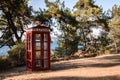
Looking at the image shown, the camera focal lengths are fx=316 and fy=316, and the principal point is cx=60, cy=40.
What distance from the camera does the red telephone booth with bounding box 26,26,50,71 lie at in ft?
46.9

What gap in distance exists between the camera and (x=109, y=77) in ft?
38.2

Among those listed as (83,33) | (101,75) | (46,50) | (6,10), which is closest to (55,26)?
(83,33)

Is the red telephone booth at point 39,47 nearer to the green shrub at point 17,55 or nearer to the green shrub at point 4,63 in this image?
the green shrub at point 4,63

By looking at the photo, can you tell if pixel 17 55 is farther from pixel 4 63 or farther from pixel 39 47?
pixel 39 47

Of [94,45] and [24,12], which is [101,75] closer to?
[24,12]

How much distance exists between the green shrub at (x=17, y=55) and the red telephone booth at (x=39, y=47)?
2951 mm

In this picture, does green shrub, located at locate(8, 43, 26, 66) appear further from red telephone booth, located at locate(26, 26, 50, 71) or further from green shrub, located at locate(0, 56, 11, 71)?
red telephone booth, located at locate(26, 26, 50, 71)

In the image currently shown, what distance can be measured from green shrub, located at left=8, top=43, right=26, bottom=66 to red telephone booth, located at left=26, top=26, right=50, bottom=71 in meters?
2.95

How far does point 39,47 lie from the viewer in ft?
47.5

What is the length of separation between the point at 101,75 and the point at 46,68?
3.33 m

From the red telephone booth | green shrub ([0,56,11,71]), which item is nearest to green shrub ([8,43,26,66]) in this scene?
green shrub ([0,56,11,71])

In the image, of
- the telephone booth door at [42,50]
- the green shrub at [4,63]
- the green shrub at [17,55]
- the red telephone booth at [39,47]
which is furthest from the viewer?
the green shrub at [17,55]

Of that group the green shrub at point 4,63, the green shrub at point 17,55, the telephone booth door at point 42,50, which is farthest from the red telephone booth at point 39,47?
the green shrub at point 17,55

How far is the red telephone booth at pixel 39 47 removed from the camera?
14292mm
